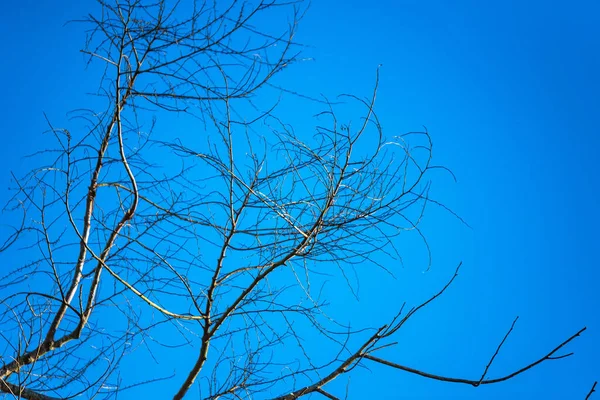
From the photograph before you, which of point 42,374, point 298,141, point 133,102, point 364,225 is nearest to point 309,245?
point 364,225

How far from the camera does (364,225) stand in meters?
1.84

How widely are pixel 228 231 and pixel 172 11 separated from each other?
24.9 inches

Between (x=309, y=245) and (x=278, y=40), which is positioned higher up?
(x=278, y=40)

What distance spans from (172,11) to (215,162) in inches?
19.9

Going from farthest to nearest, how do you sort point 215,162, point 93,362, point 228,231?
point 93,362, point 228,231, point 215,162

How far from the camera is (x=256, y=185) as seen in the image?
194 centimetres

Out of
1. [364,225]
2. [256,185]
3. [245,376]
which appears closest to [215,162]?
[256,185]

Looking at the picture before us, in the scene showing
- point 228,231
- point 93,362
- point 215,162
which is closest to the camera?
point 215,162

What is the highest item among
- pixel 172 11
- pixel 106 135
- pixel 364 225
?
pixel 172 11

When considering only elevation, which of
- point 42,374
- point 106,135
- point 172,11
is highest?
point 172,11

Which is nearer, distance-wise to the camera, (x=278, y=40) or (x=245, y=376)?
(x=278, y=40)

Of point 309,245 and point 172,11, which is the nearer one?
point 309,245

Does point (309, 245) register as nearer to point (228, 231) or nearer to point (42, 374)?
point (228, 231)

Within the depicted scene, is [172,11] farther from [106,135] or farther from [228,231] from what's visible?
[228,231]
